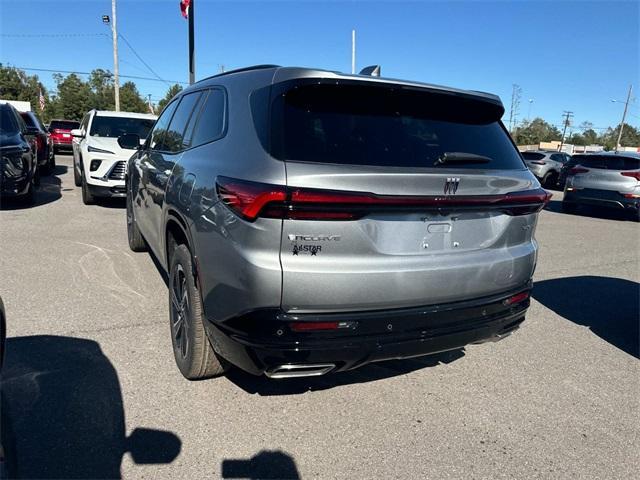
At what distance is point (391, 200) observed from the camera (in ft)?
7.29

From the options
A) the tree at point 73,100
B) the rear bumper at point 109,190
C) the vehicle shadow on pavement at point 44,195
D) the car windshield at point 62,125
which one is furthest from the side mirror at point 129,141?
the tree at point 73,100

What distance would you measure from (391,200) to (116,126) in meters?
8.84

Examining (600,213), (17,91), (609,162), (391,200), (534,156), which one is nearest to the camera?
(391,200)

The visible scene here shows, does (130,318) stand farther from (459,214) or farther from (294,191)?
(459,214)

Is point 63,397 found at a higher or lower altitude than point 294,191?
lower

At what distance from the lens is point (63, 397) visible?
2785 millimetres

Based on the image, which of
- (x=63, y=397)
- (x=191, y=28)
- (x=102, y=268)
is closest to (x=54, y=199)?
(x=102, y=268)

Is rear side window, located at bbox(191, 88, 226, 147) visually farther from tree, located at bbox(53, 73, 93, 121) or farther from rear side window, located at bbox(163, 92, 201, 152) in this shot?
tree, located at bbox(53, 73, 93, 121)

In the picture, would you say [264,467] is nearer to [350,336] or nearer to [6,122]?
[350,336]

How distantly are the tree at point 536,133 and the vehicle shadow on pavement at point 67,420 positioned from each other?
97.3 meters

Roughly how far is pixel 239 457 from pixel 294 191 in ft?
4.46

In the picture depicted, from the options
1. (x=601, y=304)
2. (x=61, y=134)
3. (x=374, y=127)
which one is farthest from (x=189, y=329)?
(x=61, y=134)

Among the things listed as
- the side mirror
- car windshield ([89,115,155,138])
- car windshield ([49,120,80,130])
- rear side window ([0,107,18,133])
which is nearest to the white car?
car windshield ([89,115,155,138])

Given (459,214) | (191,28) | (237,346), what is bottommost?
(237,346)
